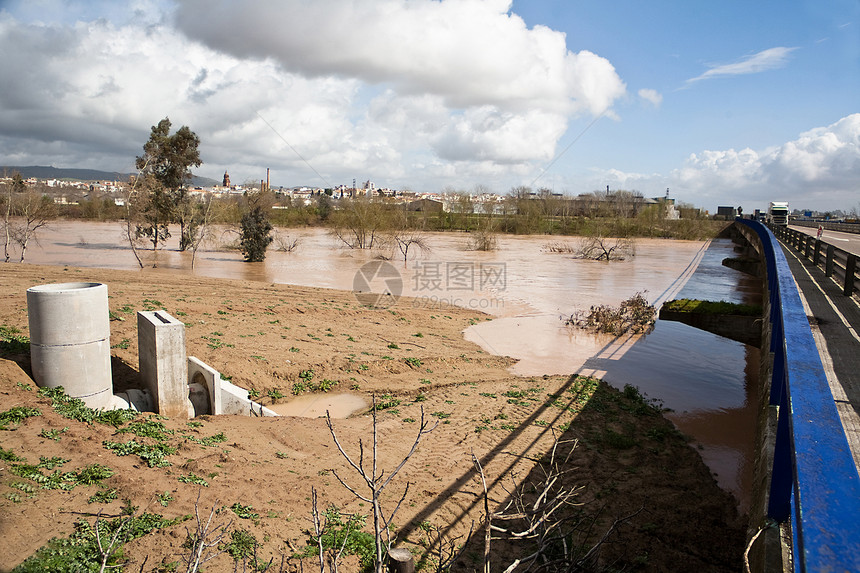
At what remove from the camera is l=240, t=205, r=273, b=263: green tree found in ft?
114

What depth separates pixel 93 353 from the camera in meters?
6.95

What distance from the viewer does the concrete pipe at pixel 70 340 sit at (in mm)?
6699

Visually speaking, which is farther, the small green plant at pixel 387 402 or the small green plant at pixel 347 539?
the small green plant at pixel 387 402

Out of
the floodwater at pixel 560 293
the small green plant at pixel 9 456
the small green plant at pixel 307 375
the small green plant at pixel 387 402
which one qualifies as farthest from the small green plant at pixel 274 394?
the small green plant at pixel 9 456

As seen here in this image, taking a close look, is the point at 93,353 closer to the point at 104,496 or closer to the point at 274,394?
the point at 104,496

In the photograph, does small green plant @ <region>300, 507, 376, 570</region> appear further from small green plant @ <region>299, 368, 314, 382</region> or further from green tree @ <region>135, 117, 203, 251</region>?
green tree @ <region>135, 117, 203, 251</region>

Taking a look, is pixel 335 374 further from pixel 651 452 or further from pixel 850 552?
pixel 850 552

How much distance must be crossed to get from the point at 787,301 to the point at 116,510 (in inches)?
251

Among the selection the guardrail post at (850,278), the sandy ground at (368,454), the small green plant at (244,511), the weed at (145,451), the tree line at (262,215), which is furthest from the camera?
the tree line at (262,215)

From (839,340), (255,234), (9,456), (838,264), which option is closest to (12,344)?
(9,456)

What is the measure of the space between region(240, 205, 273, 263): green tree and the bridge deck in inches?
1191

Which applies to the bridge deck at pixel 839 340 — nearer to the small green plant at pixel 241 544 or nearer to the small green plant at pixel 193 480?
the small green plant at pixel 241 544

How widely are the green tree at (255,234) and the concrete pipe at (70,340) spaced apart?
94.5 feet

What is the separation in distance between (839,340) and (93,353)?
29.6 ft
